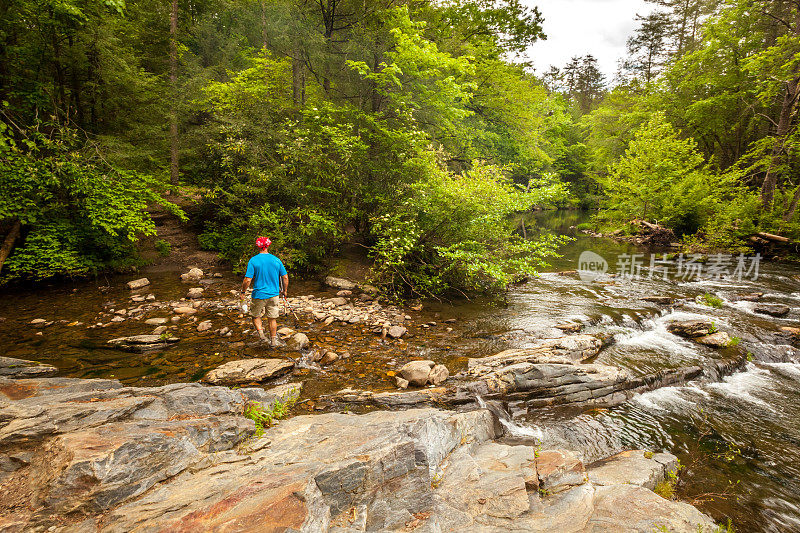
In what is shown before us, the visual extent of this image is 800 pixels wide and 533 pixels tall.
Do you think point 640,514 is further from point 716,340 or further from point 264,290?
point 716,340

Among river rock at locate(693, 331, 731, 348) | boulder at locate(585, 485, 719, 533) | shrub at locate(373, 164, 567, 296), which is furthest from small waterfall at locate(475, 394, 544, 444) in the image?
river rock at locate(693, 331, 731, 348)

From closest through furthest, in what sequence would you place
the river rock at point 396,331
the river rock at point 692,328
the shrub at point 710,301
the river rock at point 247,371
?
the river rock at point 247,371
the river rock at point 396,331
the river rock at point 692,328
the shrub at point 710,301

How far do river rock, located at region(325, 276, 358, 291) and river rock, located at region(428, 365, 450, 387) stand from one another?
5205mm

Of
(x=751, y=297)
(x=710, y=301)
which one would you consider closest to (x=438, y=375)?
(x=710, y=301)

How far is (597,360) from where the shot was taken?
682 centimetres

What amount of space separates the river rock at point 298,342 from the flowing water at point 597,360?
0.31 metres

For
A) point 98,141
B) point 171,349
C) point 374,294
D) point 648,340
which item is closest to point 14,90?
point 98,141

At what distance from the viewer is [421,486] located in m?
2.97

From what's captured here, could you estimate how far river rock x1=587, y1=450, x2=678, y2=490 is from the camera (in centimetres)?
371

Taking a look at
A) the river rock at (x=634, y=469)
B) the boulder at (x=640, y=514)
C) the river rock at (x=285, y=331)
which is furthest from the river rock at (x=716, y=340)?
the river rock at (x=285, y=331)

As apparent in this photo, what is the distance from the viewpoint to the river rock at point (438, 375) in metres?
5.59

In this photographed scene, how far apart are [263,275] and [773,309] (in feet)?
48.4

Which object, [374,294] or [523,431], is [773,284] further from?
[374,294]

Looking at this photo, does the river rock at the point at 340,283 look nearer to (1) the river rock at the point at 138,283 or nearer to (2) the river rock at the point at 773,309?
(1) the river rock at the point at 138,283
